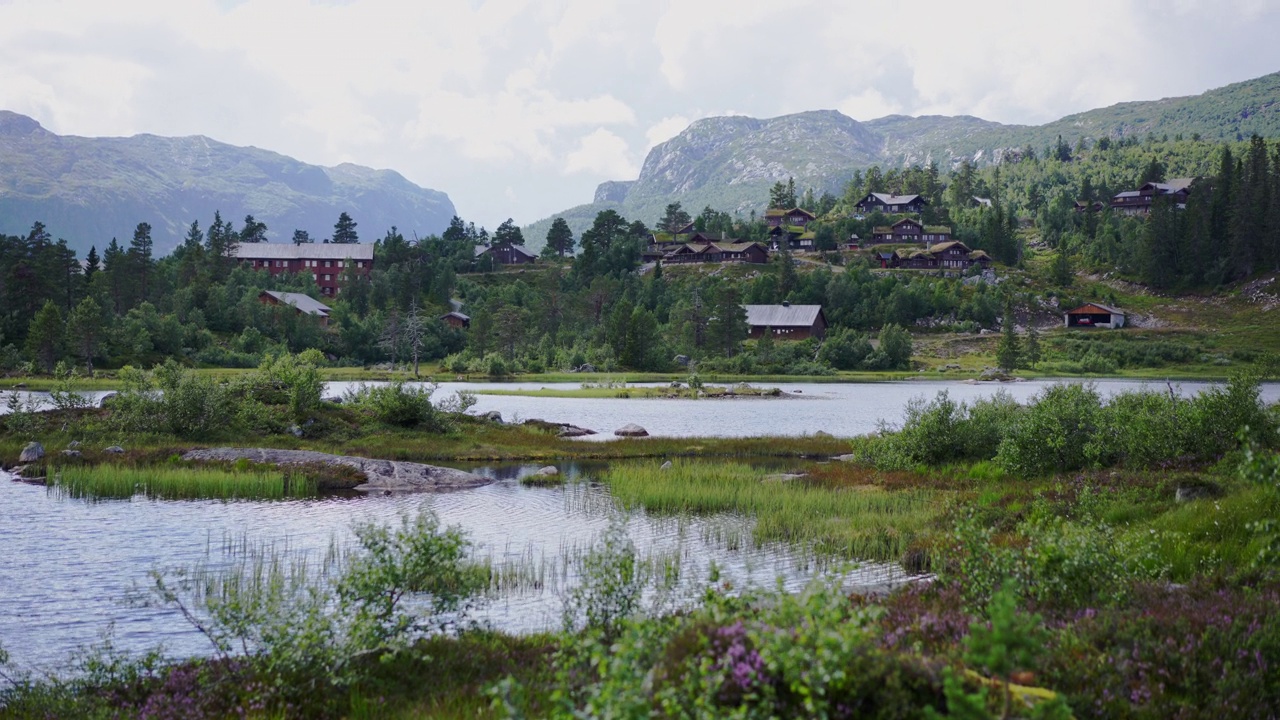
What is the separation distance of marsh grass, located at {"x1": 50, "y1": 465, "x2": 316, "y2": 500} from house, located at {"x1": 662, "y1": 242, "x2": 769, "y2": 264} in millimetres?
161233

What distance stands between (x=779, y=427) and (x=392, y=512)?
37.9 metres

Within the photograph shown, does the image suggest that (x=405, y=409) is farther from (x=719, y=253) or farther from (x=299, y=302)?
(x=719, y=253)

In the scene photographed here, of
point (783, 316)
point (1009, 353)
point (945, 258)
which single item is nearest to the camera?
point (1009, 353)

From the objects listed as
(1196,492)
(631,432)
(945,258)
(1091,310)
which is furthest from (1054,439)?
(945,258)

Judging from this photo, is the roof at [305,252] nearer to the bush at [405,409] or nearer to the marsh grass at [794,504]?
the bush at [405,409]

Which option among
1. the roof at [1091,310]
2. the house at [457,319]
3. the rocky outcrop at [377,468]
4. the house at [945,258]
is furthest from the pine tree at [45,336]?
the roof at [1091,310]

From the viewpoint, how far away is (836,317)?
156000 millimetres

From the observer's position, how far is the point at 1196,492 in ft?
74.3

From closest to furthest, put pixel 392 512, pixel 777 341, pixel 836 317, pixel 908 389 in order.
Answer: pixel 392 512 < pixel 908 389 < pixel 777 341 < pixel 836 317

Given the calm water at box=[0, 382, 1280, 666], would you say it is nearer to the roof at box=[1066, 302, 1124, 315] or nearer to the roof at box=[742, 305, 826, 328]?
the roof at box=[742, 305, 826, 328]

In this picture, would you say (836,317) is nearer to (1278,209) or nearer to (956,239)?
(956,239)

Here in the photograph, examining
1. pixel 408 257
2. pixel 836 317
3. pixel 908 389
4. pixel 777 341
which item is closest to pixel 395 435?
pixel 908 389

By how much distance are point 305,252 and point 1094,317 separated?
495 feet

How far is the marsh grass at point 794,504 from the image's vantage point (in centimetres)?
2650
